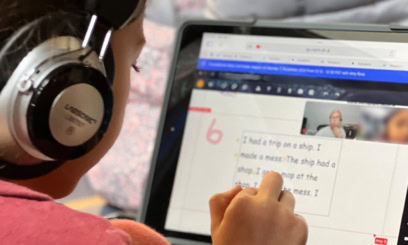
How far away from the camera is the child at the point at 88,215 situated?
1.54ft

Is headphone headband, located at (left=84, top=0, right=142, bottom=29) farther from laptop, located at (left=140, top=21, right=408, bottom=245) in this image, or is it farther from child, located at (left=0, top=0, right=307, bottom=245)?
laptop, located at (left=140, top=21, right=408, bottom=245)

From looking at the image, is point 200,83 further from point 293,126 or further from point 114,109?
point 114,109

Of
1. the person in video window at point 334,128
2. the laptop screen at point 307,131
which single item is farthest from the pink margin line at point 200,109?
the person in video window at point 334,128

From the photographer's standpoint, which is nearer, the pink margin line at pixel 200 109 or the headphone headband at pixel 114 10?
the headphone headband at pixel 114 10

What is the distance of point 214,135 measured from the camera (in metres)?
0.79

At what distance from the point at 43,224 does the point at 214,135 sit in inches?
13.9

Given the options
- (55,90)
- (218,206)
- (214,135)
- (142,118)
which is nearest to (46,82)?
(55,90)

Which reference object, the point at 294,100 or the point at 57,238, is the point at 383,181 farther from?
the point at 57,238

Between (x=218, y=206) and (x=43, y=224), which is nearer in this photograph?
(x=43, y=224)

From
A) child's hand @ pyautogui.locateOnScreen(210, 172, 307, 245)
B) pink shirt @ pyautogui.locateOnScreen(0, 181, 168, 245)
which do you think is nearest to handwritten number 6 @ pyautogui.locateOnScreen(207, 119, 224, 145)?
child's hand @ pyautogui.locateOnScreen(210, 172, 307, 245)

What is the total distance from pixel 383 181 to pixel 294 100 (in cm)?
14

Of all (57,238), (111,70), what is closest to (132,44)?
(111,70)

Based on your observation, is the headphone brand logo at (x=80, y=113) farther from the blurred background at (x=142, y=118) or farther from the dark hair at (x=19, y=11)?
the blurred background at (x=142, y=118)

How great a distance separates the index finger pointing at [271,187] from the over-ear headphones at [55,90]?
15 cm
